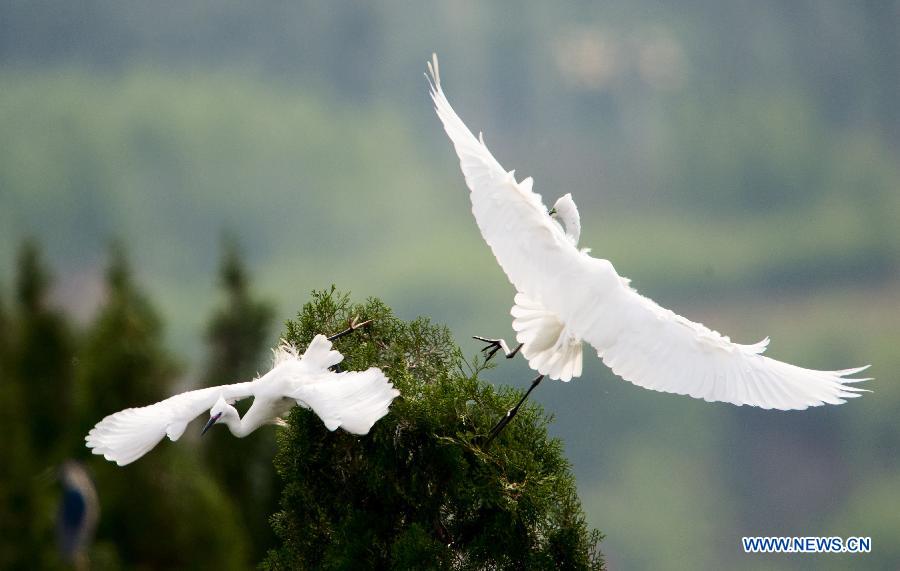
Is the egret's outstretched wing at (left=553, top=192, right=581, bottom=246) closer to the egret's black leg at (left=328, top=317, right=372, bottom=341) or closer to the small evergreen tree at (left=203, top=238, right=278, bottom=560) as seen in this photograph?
the egret's black leg at (left=328, top=317, right=372, bottom=341)

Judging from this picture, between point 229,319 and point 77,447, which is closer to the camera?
→ point 77,447

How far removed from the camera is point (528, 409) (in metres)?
7.89

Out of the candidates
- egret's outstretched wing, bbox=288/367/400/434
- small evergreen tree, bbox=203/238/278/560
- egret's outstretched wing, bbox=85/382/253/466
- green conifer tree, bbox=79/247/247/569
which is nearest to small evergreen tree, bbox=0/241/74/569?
green conifer tree, bbox=79/247/247/569

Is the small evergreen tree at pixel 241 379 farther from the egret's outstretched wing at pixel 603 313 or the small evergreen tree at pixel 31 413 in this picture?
the egret's outstretched wing at pixel 603 313

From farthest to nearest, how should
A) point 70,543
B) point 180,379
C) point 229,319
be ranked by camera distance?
point 229,319, point 180,379, point 70,543

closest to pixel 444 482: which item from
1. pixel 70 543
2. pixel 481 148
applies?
pixel 481 148

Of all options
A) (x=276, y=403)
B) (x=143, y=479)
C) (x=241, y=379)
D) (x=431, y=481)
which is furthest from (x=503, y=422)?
(x=241, y=379)

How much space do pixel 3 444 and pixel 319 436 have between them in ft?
30.3

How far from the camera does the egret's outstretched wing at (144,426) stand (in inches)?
→ 306

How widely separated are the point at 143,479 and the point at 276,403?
8710 millimetres

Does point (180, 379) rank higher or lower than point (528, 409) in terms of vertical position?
higher

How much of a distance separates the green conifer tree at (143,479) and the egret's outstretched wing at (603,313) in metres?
8.54

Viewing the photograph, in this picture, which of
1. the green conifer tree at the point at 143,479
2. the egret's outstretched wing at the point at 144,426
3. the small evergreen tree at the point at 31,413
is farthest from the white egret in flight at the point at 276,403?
the small evergreen tree at the point at 31,413

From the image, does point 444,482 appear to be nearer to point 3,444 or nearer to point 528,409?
point 528,409
